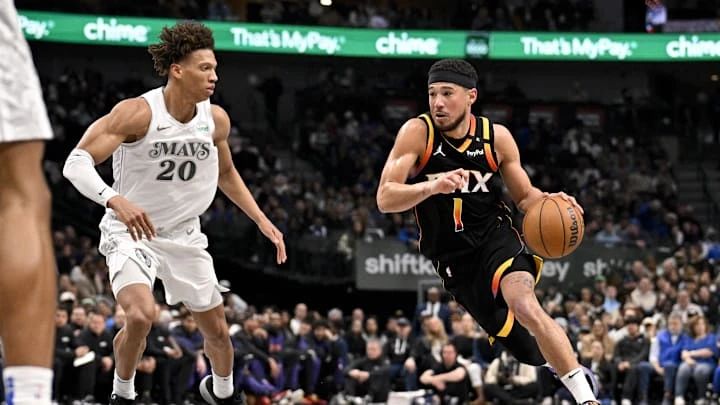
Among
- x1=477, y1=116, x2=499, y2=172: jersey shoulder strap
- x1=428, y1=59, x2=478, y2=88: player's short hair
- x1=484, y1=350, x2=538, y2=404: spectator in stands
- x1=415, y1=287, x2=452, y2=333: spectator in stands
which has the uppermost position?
x1=428, y1=59, x2=478, y2=88: player's short hair

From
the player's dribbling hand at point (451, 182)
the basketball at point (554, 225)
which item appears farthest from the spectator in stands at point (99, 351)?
the player's dribbling hand at point (451, 182)

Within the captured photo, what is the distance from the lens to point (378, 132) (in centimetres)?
2659

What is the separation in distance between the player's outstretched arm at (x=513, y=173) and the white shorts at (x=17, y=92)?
14.5 ft

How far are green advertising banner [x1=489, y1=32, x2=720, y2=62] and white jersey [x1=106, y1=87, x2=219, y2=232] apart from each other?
21.1 metres

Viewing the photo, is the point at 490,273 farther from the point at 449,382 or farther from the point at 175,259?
the point at 449,382

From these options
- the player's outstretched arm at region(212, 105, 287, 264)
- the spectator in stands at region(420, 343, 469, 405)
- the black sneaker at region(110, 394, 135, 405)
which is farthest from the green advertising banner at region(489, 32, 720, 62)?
the black sneaker at region(110, 394, 135, 405)

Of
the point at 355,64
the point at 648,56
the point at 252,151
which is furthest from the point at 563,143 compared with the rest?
the point at 252,151

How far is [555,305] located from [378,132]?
1048cm

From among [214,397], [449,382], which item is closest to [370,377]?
[449,382]

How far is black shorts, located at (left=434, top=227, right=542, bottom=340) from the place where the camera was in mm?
6859

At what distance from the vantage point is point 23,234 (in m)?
2.90

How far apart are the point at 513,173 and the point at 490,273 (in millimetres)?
644

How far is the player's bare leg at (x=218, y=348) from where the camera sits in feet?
22.2

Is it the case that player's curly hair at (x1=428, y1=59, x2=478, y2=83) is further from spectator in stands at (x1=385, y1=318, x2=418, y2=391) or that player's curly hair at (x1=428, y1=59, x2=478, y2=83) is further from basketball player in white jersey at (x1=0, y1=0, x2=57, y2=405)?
spectator in stands at (x1=385, y1=318, x2=418, y2=391)
